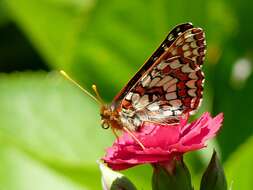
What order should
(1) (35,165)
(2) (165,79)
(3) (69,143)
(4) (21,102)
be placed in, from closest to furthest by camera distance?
(2) (165,79) < (1) (35,165) < (3) (69,143) < (4) (21,102)

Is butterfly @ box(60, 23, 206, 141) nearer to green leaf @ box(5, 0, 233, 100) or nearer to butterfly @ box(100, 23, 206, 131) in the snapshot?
butterfly @ box(100, 23, 206, 131)

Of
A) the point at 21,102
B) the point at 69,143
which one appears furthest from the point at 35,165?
the point at 21,102

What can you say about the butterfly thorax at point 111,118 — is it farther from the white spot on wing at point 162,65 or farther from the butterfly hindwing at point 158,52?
the white spot on wing at point 162,65

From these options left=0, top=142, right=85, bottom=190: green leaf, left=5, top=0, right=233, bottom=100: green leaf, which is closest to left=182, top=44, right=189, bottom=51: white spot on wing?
left=0, top=142, right=85, bottom=190: green leaf

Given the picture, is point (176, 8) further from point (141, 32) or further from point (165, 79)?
point (165, 79)

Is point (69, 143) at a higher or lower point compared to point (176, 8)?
lower

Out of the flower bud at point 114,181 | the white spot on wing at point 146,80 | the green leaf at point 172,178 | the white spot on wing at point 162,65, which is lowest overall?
the green leaf at point 172,178

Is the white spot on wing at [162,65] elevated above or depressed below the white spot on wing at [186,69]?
above

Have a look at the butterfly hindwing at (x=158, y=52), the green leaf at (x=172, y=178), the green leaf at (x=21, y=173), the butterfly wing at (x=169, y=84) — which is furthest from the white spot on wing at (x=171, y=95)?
the green leaf at (x=21, y=173)

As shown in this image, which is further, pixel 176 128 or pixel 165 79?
pixel 165 79
